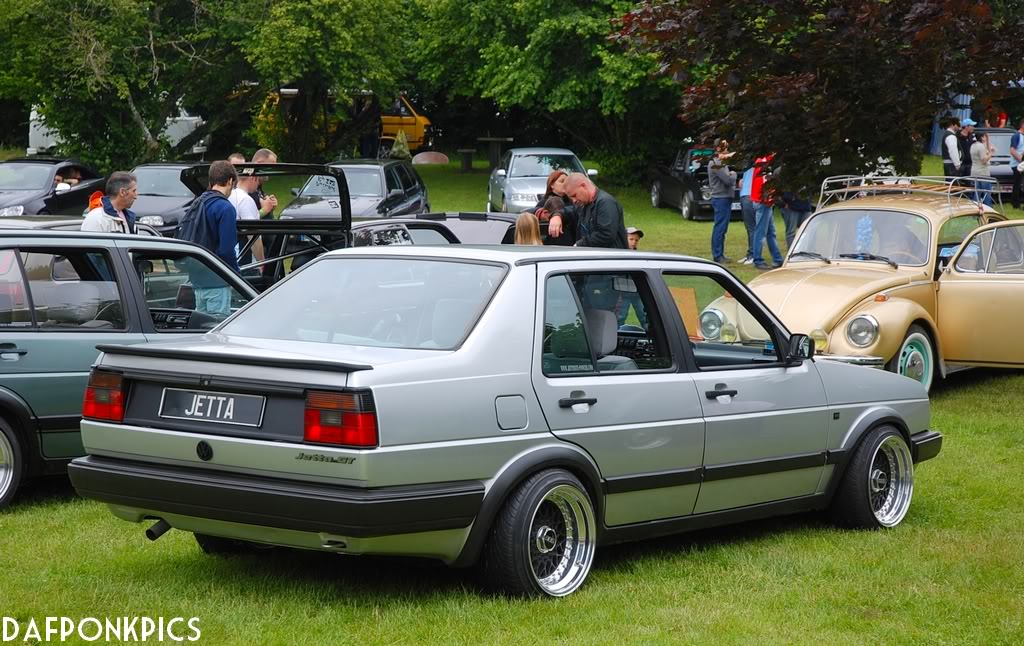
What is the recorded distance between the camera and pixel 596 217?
11.0 m

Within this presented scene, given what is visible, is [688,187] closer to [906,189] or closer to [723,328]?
[906,189]

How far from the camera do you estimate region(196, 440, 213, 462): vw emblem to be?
5297 millimetres

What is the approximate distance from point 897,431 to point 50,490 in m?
Result: 4.88

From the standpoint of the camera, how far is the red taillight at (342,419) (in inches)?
197

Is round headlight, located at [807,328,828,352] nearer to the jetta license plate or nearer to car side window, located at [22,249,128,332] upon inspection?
car side window, located at [22,249,128,332]

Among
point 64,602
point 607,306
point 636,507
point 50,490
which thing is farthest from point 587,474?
point 50,490

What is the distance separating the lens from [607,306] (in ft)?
20.6

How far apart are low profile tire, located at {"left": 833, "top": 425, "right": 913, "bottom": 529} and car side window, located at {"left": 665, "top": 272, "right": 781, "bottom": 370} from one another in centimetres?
81

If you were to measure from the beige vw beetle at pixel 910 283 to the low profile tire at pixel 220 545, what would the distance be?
5.64m

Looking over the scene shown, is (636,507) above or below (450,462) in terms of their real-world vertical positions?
below

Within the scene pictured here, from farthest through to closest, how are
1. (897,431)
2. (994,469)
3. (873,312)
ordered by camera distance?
(873,312) < (994,469) < (897,431)

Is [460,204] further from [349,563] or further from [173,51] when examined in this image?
[349,563]

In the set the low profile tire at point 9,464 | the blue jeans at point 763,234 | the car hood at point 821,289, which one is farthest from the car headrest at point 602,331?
the blue jeans at point 763,234

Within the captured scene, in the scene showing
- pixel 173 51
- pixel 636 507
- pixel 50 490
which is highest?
pixel 173 51
